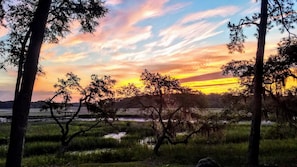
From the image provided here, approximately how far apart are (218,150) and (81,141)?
674 inches

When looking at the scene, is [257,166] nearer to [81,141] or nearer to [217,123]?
[217,123]

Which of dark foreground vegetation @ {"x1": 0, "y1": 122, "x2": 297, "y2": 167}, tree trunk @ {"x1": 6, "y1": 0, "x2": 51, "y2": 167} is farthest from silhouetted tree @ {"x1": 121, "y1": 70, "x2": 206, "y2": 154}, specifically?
tree trunk @ {"x1": 6, "y1": 0, "x2": 51, "y2": 167}

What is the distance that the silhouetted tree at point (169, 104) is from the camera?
30.4 meters

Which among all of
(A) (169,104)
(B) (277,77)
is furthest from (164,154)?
(B) (277,77)

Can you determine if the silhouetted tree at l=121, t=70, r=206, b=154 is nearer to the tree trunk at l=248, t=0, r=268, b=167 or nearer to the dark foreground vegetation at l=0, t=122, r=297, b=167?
the dark foreground vegetation at l=0, t=122, r=297, b=167

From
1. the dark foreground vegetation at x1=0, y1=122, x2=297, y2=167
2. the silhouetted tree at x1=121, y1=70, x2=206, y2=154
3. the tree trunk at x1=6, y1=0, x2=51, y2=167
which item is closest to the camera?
the tree trunk at x1=6, y1=0, x2=51, y2=167

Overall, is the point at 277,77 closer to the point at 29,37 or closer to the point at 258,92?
the point at 258,92

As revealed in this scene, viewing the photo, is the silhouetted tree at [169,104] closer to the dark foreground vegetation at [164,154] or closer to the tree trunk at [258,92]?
the dark foreground vegetation at [164,154]

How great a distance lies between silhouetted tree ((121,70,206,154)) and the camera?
30.4 metres

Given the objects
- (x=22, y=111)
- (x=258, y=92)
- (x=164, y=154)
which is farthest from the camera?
(x=164, y=154)

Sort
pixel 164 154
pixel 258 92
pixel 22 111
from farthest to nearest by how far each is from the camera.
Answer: pixel 164 154, pixel 258 92, pixel 22 111

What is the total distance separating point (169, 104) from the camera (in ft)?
101

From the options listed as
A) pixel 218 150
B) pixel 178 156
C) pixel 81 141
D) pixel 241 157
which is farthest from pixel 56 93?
pixel 241 157

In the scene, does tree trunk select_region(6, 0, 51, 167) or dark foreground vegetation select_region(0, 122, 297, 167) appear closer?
tree trunk select_region(6, 0, 51, 167)
